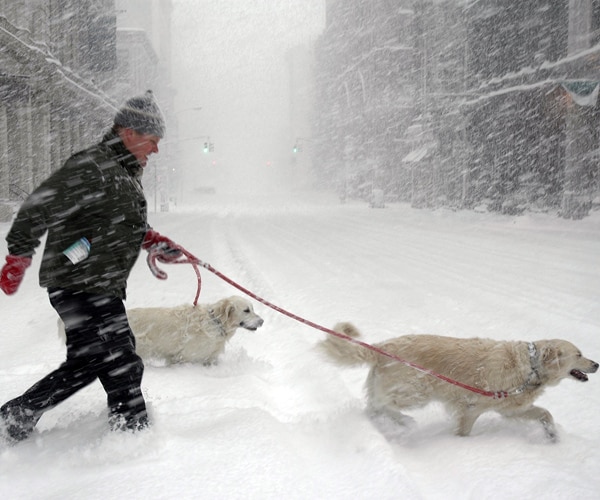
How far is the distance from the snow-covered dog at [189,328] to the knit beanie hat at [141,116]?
256cm

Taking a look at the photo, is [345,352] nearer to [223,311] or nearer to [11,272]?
[223,311]

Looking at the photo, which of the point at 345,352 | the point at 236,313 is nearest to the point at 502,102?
the point at 236,313

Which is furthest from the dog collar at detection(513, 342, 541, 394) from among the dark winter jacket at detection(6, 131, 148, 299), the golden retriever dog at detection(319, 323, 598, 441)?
the dark winter jacket at detection(6, 131, 148, 299)

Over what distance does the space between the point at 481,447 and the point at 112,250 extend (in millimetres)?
2700

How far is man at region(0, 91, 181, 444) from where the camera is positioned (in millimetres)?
2818

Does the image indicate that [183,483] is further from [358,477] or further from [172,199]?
[172,199]

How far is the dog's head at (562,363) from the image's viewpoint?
3604 mm

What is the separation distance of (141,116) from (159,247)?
38.9 inches

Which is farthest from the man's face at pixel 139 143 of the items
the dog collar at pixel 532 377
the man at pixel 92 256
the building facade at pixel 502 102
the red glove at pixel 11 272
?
the building facade at pixel 502 102

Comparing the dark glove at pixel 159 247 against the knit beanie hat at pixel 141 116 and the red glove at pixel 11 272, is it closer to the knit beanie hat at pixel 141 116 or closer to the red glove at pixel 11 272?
the knit beanie hat at pixel 141 116

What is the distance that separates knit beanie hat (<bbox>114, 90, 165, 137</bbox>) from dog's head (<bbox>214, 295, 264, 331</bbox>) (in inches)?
104

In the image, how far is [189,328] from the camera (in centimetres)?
529

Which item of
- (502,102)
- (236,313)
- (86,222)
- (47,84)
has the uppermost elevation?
(47,84)

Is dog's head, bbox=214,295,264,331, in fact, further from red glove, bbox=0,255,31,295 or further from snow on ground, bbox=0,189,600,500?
red glove, bbox=0,255,31,295
